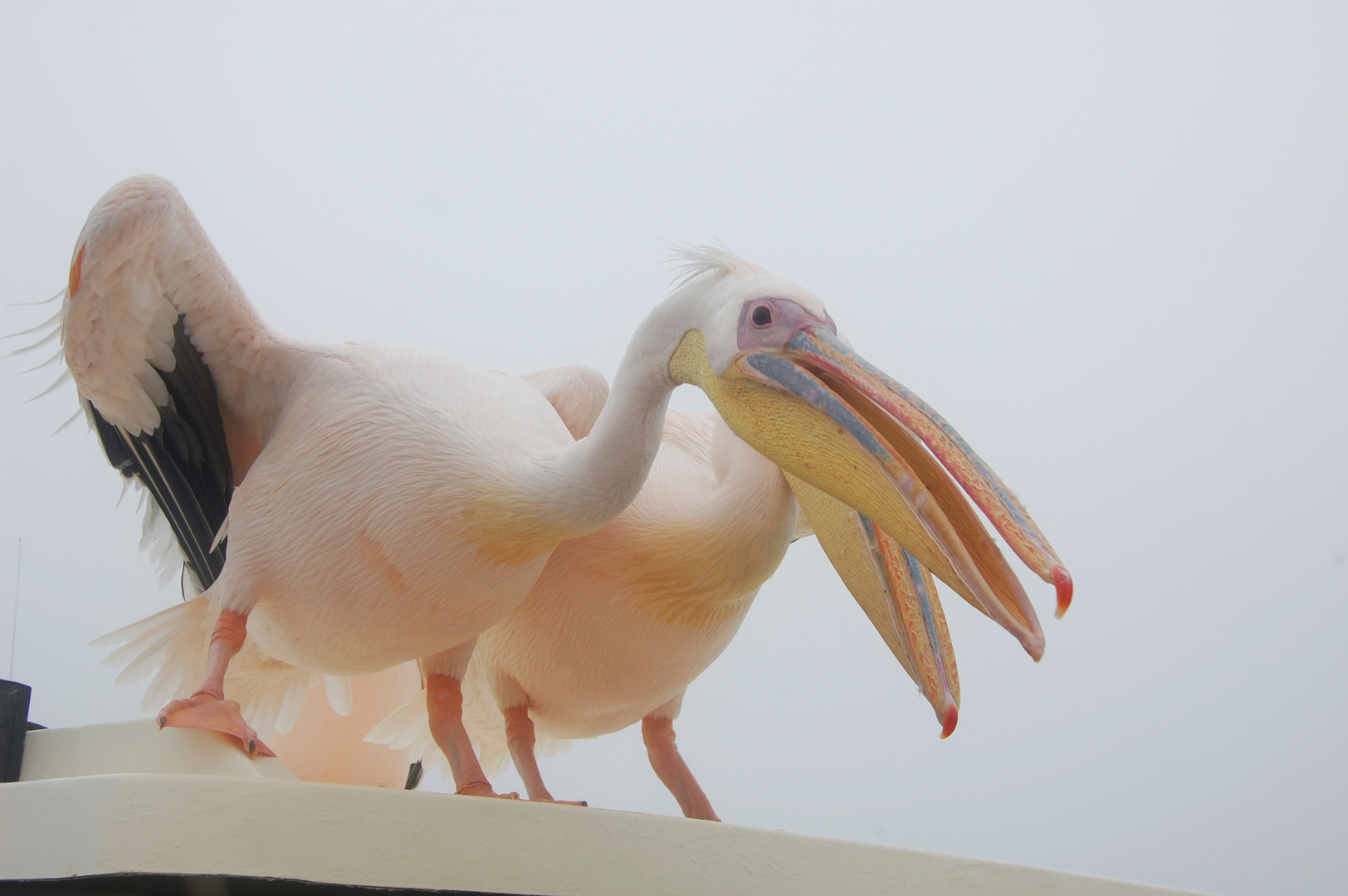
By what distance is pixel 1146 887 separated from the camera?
6.23 feet

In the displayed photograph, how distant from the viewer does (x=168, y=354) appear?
6.78 ft

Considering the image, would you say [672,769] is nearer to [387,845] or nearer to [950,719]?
[950,719]

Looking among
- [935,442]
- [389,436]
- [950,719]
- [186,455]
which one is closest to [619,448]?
[389,436]

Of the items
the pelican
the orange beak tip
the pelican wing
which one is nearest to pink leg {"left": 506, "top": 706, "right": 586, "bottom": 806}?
the pelican

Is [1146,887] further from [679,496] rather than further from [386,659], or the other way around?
[386,659]

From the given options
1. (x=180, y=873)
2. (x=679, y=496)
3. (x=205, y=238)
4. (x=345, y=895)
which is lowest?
(x=345, y=895)

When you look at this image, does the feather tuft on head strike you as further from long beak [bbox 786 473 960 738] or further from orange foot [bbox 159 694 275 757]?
orange foot [bbox 159 694 275 757]

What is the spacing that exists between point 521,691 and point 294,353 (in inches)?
33.1

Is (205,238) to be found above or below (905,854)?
above

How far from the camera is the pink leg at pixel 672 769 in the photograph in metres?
2.37

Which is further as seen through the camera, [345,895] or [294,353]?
[294,353]

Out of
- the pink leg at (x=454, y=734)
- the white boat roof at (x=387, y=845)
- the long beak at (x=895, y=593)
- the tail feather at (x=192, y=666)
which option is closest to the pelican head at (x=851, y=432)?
the long beak at (x=895, y=593)

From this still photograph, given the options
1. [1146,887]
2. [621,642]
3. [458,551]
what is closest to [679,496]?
[621,642]

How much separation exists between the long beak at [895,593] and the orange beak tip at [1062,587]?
0.38m
